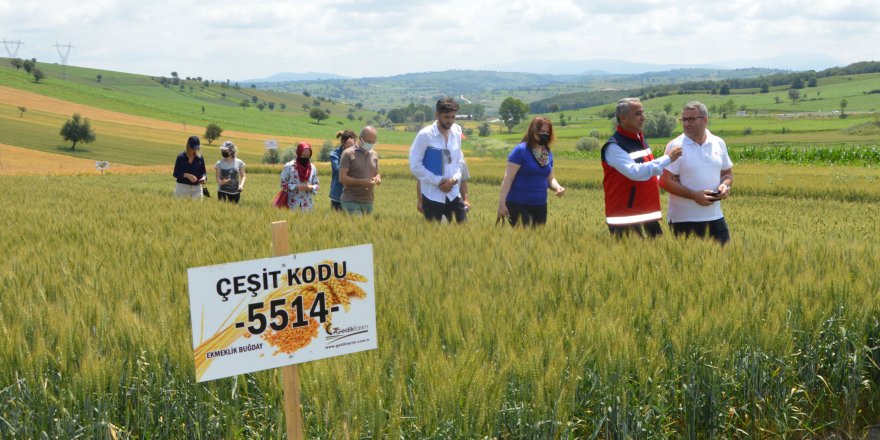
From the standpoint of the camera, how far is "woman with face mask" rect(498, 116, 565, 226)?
761 centimetres

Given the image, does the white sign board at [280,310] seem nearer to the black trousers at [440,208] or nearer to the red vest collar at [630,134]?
the red vest collar at [630,134]

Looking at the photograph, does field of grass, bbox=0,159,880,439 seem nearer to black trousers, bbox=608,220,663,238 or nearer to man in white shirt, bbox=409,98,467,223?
black trousers, bbox=608,220,663,238

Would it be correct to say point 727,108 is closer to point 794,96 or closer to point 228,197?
point 794,96

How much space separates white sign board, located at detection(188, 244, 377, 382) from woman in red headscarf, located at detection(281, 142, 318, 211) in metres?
7.91

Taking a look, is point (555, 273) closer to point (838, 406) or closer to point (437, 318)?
point (437, 318)

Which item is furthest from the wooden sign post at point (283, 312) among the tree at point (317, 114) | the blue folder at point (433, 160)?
the tree at point (317, 114)

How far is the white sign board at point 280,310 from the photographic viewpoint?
2584mm

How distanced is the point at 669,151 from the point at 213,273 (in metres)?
5.14

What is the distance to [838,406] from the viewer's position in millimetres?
4078

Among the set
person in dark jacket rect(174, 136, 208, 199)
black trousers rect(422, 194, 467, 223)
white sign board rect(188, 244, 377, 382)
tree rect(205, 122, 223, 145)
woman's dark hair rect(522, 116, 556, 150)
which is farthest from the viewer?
tree rect(205, 122, 223, 145)

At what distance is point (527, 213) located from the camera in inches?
314

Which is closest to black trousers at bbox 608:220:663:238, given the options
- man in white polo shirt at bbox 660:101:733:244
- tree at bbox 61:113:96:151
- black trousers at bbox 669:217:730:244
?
man in white polo shirt at bbox 660:101:733:244

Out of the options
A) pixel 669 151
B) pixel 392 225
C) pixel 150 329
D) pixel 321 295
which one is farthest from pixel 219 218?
pixel 321 295

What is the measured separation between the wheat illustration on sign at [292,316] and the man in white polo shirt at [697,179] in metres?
4.66
